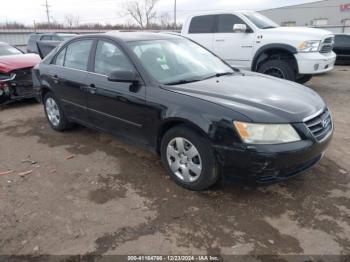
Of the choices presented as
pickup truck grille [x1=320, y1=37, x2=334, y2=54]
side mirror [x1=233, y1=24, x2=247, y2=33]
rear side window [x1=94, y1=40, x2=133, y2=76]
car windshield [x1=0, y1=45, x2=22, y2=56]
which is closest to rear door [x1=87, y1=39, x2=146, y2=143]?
rear side window [x1=94, y1=40, x2=133, y2=76]

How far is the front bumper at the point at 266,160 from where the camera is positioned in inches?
111

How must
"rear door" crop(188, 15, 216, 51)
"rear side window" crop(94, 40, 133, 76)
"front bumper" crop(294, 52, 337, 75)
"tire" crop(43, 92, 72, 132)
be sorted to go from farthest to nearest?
"rear door" crop(188, 15, 216, 51) → "front bumper" crop(294, 52, 337, 75) → "tire" crop(43, 92, 72, 132) → "rear side window" crop(94, 40, 133, 76)

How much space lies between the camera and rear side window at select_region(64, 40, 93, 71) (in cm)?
449

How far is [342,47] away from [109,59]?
40.2 feet

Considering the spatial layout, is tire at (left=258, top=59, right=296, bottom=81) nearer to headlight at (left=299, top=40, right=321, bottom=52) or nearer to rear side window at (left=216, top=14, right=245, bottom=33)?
→ headlight at (left=299, top=40, right=321, bottom=52)

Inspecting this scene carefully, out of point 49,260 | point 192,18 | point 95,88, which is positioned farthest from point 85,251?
point 192,18

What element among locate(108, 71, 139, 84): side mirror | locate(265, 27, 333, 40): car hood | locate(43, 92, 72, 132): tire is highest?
locate(265, 27, 333, 40): car hood

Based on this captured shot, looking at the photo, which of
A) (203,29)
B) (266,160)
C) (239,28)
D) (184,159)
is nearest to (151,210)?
(184,159)

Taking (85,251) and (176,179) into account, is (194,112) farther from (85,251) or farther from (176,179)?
(85,251)

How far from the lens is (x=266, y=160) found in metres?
2.83

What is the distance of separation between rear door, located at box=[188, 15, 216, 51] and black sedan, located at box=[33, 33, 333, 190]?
426 centimetres

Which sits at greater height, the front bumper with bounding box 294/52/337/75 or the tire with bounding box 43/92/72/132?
the front bumper with bounding box 294/52/337/75

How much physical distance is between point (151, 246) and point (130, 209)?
0.61 meters

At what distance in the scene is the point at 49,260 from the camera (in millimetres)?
2516
